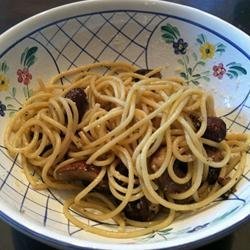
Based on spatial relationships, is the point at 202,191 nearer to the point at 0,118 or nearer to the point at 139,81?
the point at 139,81

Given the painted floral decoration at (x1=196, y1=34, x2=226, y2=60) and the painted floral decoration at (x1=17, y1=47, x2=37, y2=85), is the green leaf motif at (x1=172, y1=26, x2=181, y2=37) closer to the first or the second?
the painted floral decoration at (x1=196, y1=34, x2=226, y2=60)

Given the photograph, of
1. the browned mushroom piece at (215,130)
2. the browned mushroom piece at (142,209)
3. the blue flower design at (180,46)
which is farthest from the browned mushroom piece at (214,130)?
the blue flower design at (180,46)

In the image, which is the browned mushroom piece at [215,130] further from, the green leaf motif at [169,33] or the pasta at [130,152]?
the green leaf motif at [169,33]

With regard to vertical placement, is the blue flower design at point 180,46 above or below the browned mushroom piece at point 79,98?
above

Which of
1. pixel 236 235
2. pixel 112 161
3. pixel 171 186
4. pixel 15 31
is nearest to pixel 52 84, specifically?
pixel 15 31

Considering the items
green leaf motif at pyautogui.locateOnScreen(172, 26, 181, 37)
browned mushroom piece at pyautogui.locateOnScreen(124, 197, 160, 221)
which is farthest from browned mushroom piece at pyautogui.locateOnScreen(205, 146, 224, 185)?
green leaf motif at pyautogui.locateOnScreen(172, 26, 181, 37)

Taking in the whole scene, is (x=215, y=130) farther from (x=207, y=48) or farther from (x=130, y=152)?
(x=207, y=48)
